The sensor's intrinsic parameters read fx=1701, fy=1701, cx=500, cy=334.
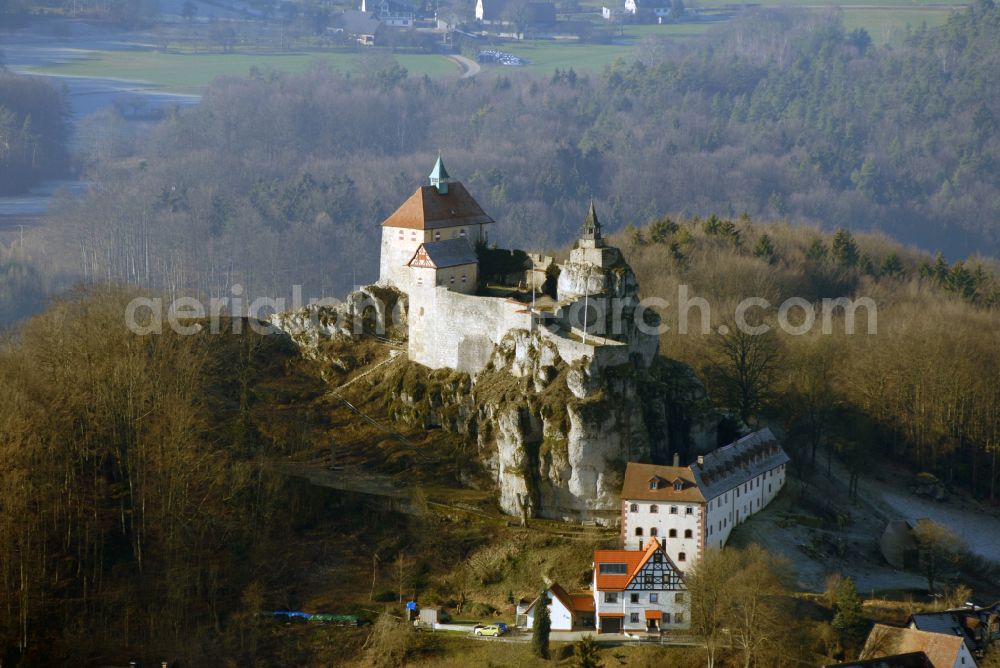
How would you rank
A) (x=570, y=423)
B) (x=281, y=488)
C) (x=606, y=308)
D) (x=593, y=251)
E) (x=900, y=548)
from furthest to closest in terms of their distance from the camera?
(x=593, y=251) → (x=606, y=308) → (x=281, y=488) → (x=900, y=548) → (x=570, y=423)

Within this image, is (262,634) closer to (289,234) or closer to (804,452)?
(804,452)

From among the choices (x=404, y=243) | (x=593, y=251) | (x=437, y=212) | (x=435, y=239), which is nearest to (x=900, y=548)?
(x=593, y=251)

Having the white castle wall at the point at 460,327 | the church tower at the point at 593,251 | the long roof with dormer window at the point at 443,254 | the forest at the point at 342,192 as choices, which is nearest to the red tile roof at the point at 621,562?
the white castle wall at the point at 460,327

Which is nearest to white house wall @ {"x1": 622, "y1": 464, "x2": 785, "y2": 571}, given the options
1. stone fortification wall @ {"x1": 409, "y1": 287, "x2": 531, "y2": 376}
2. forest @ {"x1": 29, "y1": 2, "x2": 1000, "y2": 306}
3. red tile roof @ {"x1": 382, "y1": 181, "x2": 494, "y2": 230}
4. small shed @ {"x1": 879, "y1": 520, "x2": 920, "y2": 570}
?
small shed @ {"x1": 879, "y1": 520, "x2": 920, "y2": 570}

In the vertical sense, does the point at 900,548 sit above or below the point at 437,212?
below

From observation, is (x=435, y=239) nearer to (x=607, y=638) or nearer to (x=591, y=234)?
(x=591, y=234)

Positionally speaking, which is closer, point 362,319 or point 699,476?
point 699,476

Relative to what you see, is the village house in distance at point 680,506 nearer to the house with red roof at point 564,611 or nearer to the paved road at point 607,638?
the house with red roof at point 564,611

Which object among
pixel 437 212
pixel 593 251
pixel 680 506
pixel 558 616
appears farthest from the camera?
pixel 437 212
